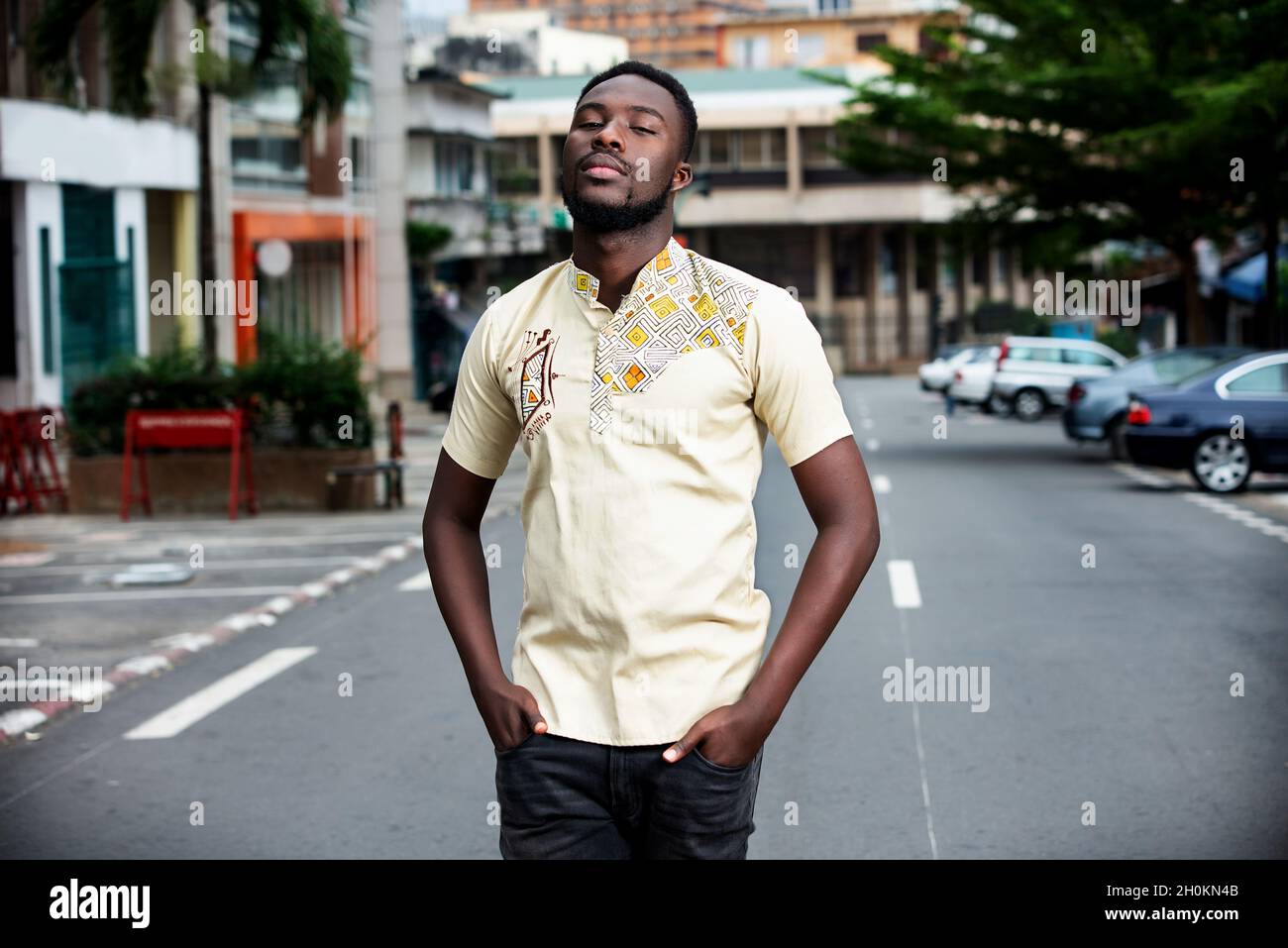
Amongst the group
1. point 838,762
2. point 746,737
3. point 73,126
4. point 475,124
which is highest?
point 475,124

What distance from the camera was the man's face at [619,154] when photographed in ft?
9.46

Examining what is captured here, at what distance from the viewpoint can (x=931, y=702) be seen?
28.5 ft

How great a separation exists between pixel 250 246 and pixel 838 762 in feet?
95.7

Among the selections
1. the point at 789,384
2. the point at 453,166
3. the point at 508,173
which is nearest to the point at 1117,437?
the point at 789,384

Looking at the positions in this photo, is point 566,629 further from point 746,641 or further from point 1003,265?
point 1003,265

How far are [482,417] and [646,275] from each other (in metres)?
0.37

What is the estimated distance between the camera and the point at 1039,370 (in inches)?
1517

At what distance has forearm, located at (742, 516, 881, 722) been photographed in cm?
283

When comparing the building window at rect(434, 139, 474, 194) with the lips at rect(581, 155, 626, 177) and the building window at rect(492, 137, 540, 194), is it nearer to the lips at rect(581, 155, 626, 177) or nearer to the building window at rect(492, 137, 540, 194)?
the building window at rect(492, 137, 540, 194)

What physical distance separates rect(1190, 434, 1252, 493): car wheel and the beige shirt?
18.4 meters

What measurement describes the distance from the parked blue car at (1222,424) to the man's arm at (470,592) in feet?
60.3

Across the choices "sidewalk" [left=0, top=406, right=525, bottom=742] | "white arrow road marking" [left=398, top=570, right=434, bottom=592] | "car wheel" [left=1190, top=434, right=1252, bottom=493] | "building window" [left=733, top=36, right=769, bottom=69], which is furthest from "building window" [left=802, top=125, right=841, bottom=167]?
"white arrow road marking" [left=398, top=570, right=434, bottom=592]

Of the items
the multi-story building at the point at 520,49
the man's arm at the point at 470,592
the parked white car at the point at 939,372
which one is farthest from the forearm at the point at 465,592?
the multi-story building at the point at 520,49

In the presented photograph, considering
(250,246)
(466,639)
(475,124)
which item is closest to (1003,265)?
(475,124)
